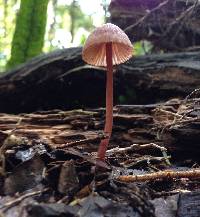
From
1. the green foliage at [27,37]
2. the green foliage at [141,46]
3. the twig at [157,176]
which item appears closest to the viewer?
the twig at [157,176]

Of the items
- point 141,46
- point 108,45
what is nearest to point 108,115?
point 108,45

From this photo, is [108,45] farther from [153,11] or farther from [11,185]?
[153,11]

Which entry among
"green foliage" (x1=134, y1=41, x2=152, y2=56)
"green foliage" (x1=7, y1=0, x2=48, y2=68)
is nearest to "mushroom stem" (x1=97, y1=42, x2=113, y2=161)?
"green foliage" (x1=134, y1=41, x2=152, y2=56)

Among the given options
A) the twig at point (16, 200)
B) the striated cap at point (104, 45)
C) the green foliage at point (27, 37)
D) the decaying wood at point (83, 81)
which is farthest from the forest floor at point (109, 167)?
the green foliage at point (27, 37)

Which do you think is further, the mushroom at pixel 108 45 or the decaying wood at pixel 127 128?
the decaying wood at pixel 127 128

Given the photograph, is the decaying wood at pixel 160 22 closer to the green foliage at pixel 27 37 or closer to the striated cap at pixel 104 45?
the green foliage at pixel 27 37

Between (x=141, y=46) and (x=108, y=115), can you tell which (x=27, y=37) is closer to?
(x=141, y=46)
